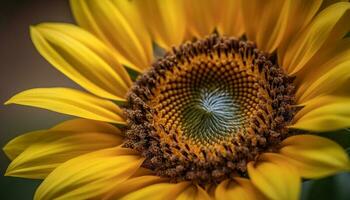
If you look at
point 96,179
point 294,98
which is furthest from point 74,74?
point 294,98

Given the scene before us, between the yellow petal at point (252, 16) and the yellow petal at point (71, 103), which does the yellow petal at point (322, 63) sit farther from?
the yellow petal at point (71, 103)

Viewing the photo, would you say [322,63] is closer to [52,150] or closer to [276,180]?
[276,180]

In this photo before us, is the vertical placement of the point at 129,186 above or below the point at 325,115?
below

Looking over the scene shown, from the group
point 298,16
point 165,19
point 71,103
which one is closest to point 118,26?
point 165,19

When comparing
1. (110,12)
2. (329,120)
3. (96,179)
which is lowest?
(96,179)

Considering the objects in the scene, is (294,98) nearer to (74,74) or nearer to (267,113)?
(267,113)

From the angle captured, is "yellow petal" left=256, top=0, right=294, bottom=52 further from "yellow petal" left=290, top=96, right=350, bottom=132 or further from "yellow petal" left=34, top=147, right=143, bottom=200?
"yellow petal" left=34, top=147, right=143, bottom=200

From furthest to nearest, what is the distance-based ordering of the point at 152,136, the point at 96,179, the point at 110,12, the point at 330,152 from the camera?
the point at 110,12 → the point at 152,136 → the point at 96,179 → the point at 330,152
